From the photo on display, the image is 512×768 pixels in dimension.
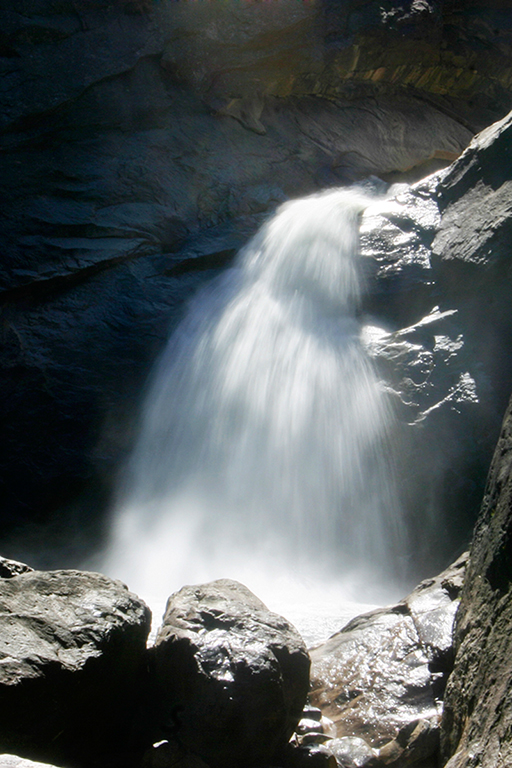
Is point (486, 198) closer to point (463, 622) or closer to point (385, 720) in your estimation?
point (463, 622)

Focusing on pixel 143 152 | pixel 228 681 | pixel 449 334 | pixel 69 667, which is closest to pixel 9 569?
pixel 69 667

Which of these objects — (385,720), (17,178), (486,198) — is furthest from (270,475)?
(17,178)

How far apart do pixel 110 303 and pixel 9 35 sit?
16.0 ft

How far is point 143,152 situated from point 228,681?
27.3 ft

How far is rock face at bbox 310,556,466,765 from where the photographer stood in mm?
2559

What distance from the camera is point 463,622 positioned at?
2500 mm

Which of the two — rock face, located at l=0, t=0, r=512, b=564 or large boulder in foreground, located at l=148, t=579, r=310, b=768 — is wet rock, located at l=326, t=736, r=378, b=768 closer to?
large boulder in foreground, located at l=148, t=579, r=310, b=768

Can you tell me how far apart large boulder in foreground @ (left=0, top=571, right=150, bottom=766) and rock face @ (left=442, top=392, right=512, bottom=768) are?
148 cm

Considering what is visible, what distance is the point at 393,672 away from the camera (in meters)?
2.94

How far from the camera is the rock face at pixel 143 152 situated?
673cm

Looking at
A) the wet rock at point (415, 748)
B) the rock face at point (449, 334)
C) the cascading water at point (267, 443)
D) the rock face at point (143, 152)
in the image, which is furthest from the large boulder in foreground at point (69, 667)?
the rock face at point (143, 152)

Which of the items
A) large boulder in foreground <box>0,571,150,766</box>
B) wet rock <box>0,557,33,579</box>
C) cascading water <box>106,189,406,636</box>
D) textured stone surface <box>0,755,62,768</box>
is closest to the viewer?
textured stone surface <box>0,755,62,768</box>

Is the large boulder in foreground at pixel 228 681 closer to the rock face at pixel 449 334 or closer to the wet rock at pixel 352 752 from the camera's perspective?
the wet rock at pixel 352 752

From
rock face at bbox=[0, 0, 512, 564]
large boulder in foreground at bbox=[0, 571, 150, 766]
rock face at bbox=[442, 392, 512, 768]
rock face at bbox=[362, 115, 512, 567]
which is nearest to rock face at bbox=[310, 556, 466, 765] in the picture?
rock face at bbox=[442, 392, 512, 768]
